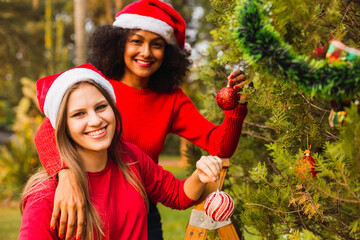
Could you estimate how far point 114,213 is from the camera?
5.52ft

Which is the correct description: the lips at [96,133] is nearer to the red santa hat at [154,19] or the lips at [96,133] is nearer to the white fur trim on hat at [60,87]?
the white fur trim on hat at [60,87]

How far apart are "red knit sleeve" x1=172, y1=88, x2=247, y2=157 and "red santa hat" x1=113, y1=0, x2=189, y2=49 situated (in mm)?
415

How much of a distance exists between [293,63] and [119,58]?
5.12 ft

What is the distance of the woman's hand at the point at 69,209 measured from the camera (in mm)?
1424

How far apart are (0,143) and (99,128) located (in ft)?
52.4

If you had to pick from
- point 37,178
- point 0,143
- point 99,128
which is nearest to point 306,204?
point 99,128

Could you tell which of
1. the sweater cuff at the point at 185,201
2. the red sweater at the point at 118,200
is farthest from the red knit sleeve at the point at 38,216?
the sweater cuff at the point at 185,201

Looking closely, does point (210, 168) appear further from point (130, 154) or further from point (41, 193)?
point (41, 193)

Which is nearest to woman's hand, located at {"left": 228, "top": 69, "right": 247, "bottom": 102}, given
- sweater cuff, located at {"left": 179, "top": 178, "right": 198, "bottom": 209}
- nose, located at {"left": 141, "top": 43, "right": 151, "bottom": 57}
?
sweater cuff, located at {"left": 179, "top": 178, "right": 198, "bottom": 209}

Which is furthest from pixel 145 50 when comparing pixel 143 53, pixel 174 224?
pixel 174 224

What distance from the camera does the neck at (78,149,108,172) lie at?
A: 1.73 metres

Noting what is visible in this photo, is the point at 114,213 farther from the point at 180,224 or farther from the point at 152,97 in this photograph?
the point at 180,224

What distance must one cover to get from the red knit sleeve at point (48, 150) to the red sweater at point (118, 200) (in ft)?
0.24

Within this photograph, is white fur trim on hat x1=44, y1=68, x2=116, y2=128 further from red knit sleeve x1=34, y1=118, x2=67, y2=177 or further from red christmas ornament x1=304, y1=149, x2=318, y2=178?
red christmas ornament x1=304, y1=149, x2=318, y2=178
